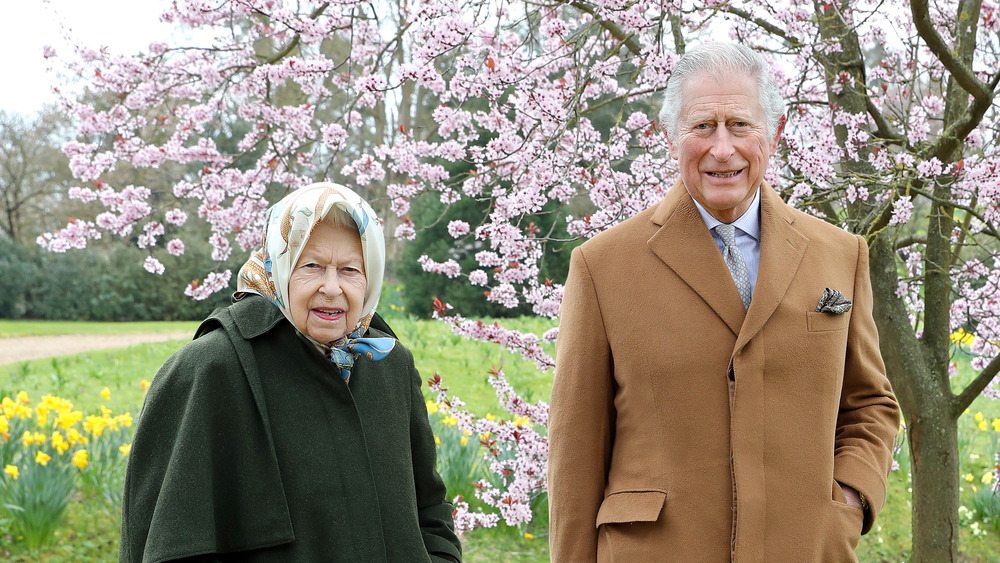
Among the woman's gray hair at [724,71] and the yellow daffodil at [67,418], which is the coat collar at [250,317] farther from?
the yellow daffodil at [67,418]

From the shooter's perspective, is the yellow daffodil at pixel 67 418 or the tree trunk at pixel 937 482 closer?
the tree trunk at pixel 937 482

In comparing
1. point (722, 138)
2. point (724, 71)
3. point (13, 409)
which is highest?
point (724, 71)

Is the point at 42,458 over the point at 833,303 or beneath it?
beneath

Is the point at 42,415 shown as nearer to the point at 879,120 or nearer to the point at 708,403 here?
the point at 708,403

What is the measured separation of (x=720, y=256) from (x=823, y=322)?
0.27 meters

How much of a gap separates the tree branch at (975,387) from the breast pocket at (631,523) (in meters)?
2.52

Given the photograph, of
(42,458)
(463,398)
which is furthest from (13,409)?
(463,398)

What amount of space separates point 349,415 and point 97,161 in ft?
14.3

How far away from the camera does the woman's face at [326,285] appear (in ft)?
5.66

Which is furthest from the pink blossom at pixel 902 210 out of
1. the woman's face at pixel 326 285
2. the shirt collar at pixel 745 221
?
the woman's face at pixel 326 285

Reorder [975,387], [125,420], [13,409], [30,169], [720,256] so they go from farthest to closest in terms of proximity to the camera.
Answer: [30,169] < [125,420] < [13,409] < [975,387] < [720,256]

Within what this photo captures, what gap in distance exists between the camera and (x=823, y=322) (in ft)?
5.99

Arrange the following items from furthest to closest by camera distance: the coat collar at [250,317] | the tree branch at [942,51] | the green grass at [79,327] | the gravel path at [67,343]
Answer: the green grass at [79,327], the gravel path at [67,343], the tree branch at [942,51], the coat collar at [250,317]

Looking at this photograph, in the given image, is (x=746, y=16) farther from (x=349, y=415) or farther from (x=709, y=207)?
(x=349, y=415)
